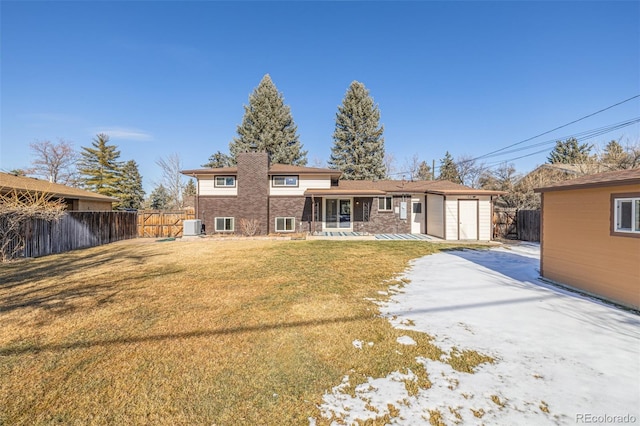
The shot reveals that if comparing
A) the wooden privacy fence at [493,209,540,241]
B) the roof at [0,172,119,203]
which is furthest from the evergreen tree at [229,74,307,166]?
the wooden privacy fence at [493,209,540,241]

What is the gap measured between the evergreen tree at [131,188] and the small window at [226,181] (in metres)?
20.6

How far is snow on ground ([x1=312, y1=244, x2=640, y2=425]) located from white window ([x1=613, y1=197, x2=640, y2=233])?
157 centimetres

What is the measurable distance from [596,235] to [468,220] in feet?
30.3

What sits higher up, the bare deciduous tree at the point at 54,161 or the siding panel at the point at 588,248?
the bare deciduous tree at the point at 54,161

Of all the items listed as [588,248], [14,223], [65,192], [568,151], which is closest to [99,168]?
[65,192]

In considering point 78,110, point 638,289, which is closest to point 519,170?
point 638,289

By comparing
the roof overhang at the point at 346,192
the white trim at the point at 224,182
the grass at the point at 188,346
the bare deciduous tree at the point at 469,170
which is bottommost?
the grass at the point at 188,346

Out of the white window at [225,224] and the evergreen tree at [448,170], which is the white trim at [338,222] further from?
the evergreen tree at [448,170]

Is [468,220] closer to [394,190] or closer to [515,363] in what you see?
[394,190]

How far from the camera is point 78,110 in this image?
18.8 meters

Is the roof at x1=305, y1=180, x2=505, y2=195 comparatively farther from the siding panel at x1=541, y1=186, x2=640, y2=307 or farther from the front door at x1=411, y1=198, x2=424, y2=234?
the siding panel at x1=541, y1=186, x2=640, y2=307

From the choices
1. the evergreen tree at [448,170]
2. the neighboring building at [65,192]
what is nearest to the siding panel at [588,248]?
the neighboring building at [65,192]

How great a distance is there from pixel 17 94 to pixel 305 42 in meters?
18.2

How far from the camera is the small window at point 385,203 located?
56.0 feet
